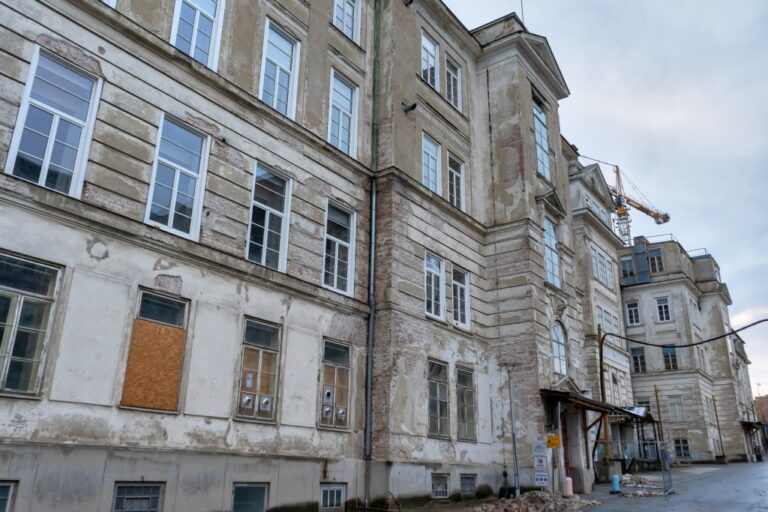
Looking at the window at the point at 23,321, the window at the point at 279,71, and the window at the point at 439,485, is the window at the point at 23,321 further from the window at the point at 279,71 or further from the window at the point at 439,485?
the window at the point at 439,485

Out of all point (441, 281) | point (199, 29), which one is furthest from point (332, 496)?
point (199, 29)

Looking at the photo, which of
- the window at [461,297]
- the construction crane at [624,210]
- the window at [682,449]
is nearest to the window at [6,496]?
the window at [461,297]

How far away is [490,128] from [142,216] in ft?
51.1

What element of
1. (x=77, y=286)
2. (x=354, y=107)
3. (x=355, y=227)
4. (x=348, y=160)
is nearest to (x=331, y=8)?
(x=354, y=107)

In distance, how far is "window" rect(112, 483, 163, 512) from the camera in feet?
35.3

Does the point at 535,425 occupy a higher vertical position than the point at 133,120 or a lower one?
lower

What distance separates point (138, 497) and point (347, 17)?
14.9 metres

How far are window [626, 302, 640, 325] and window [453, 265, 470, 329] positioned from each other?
39488mm

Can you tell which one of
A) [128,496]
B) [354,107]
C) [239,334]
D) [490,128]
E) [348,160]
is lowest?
[128,496]

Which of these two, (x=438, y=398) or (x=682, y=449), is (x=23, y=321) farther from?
(x=682, y=449)

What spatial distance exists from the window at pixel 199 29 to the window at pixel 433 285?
28.8 ft

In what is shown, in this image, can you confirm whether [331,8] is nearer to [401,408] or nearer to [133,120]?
[133,120]

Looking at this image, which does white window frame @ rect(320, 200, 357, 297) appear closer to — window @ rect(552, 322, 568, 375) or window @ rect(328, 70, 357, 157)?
window @ rect(328, 70, 357, 157)

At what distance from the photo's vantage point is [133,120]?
40.1 ft
